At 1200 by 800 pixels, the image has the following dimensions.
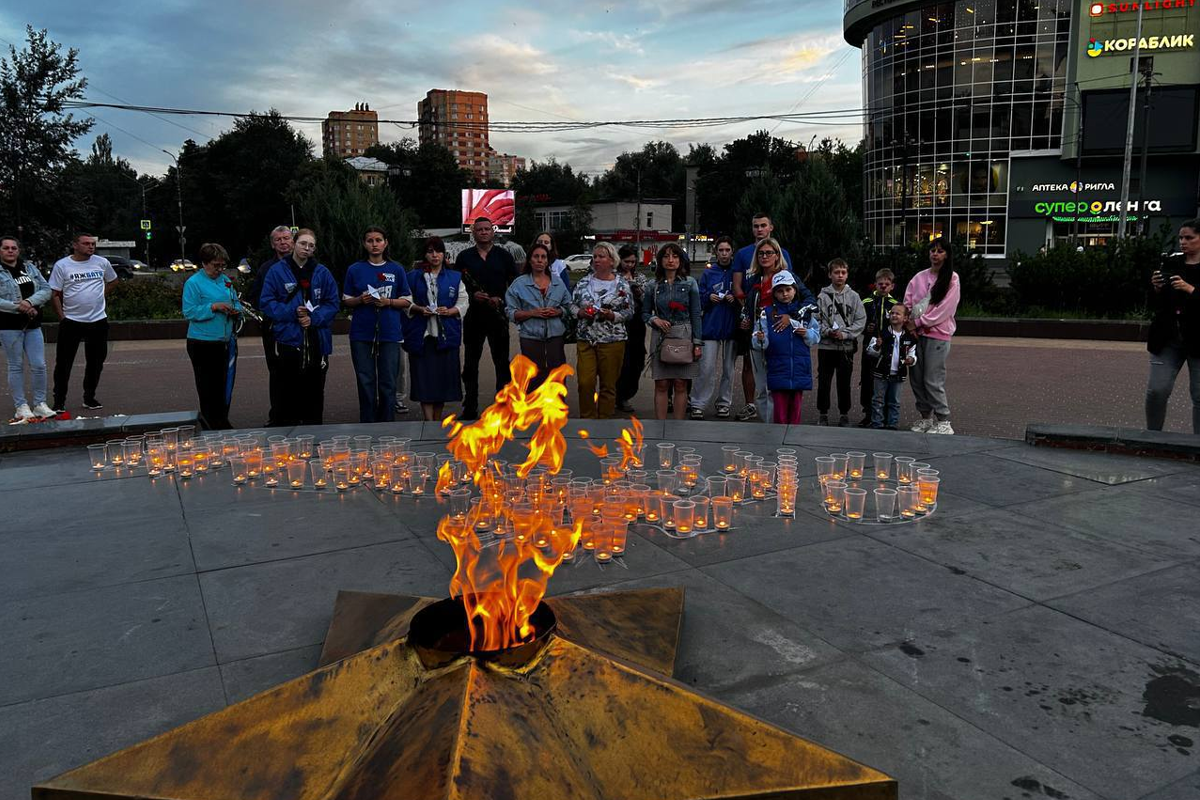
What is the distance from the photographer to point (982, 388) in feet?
36.4

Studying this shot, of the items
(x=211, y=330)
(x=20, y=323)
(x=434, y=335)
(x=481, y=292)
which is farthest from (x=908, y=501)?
(x=20, y=323)

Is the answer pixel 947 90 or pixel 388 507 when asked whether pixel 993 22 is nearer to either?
pixel 947 90

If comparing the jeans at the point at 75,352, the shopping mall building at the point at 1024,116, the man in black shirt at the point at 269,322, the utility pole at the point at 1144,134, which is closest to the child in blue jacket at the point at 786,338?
the man in black shirt at the point at 269,322

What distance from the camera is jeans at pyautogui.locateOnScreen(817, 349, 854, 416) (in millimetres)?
9039

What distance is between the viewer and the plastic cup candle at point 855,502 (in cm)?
494

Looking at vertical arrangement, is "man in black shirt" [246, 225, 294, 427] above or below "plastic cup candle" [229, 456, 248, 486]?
above

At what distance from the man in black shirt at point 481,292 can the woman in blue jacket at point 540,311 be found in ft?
2.17

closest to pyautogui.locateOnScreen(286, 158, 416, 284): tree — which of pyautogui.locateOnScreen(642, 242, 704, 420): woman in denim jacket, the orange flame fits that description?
pyautogui.locateOnScreen(642, 242, 704, 420): woman in denim jacket

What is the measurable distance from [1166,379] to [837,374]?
10.1 feet

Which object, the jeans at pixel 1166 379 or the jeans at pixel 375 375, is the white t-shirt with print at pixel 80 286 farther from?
the jeans at pixel 1166 379

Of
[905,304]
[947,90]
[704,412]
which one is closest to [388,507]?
[704,412]

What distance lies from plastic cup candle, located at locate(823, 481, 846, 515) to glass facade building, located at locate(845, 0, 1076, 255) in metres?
43.1

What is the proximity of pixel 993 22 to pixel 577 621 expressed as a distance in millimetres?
52021

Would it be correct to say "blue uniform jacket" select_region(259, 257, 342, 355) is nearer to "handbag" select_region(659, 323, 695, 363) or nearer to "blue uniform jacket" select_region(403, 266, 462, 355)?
"blue uniform jacket" select_region(403, 266, 462, 355)
